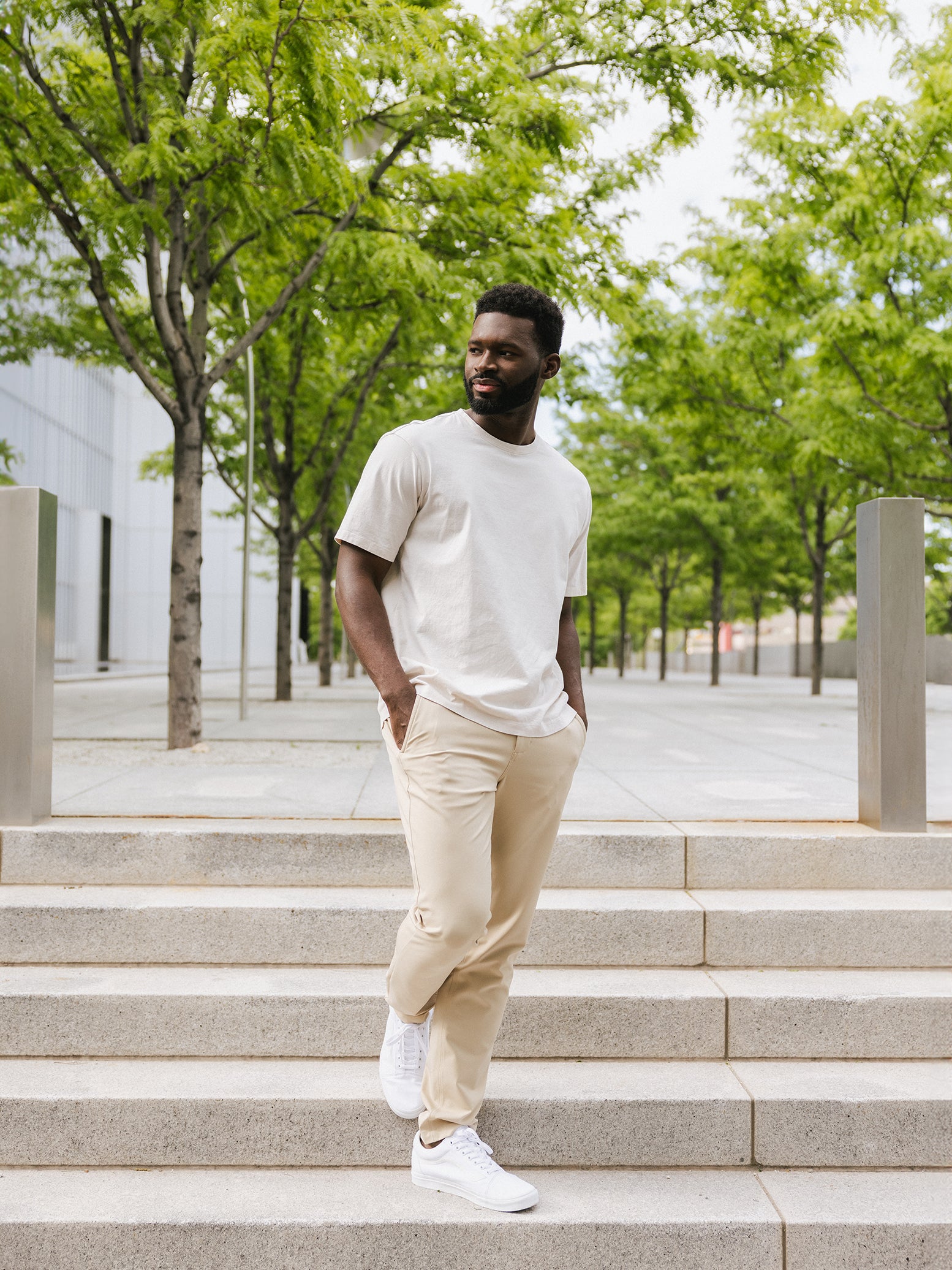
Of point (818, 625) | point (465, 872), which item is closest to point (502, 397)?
point (465, 872)

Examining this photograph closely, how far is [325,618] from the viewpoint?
17375 mm

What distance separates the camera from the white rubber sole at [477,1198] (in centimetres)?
263

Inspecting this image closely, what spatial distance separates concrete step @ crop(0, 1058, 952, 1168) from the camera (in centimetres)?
295

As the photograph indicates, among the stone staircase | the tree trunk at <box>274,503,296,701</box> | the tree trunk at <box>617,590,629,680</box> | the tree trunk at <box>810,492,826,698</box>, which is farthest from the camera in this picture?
the tree trunk at <box>617,590,629,680</box>

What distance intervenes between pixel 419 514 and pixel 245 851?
1.95 meters

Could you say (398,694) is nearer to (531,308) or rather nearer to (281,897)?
(531,308)

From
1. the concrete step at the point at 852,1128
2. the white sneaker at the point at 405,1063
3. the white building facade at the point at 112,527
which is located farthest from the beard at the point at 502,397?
the white building facade at the point at 112,527

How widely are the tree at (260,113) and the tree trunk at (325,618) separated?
347 inches

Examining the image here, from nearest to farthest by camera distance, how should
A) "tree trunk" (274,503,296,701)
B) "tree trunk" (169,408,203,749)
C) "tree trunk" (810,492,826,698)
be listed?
1. "tree trunk" (169,408,203,749)
2. "tree trunk" (274,503,296,701)
3. "tree trunk" (810,492,826,698)

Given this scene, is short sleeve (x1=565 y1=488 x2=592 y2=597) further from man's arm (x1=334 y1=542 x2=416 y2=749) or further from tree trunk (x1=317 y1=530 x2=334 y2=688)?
tree trunk (x1=317 y1=530 x2=334 y2=688)

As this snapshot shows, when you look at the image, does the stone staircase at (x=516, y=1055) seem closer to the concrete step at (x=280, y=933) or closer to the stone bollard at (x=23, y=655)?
the concrete step at (x=280, y=933)

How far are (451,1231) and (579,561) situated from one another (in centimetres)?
180

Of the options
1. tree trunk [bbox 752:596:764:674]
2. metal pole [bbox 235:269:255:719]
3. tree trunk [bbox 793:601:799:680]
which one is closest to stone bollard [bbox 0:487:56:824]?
metal pole [bbox 235:269:255:719]

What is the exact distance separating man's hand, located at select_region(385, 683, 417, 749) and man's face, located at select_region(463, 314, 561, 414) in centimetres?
74
